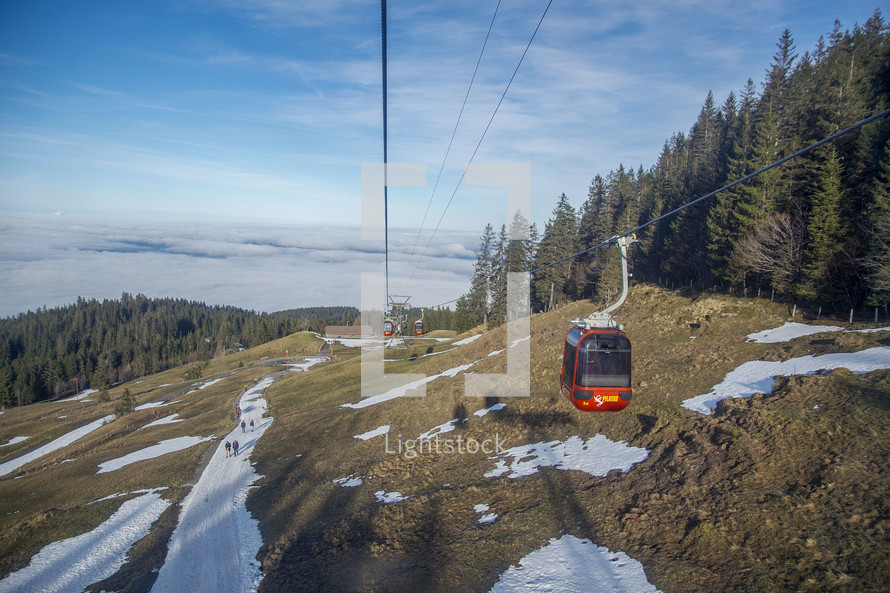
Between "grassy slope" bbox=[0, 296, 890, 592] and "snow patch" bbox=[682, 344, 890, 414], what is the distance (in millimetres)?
922

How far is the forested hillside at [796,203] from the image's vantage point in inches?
1187

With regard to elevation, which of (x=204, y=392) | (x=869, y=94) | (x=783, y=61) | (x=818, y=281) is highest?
(x=783, y=61)

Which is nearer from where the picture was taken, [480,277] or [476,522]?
[476,522]

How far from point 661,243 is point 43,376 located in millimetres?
175702

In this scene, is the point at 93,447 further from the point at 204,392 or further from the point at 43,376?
the point at 43,376

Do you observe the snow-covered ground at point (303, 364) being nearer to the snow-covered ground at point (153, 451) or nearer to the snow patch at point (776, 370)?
the snow-covered ground at point (153, 451)

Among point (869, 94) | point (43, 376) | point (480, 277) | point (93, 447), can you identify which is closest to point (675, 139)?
point (480, 277)

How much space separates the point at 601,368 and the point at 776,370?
13818mm

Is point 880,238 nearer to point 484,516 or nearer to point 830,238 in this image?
point 830,238

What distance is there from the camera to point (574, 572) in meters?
11.9

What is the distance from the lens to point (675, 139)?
102 meters

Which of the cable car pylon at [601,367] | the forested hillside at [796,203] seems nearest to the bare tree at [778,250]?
the forested hillside at [796,203]

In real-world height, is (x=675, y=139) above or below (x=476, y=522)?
above

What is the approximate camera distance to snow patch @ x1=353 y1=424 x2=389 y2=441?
105 feet
